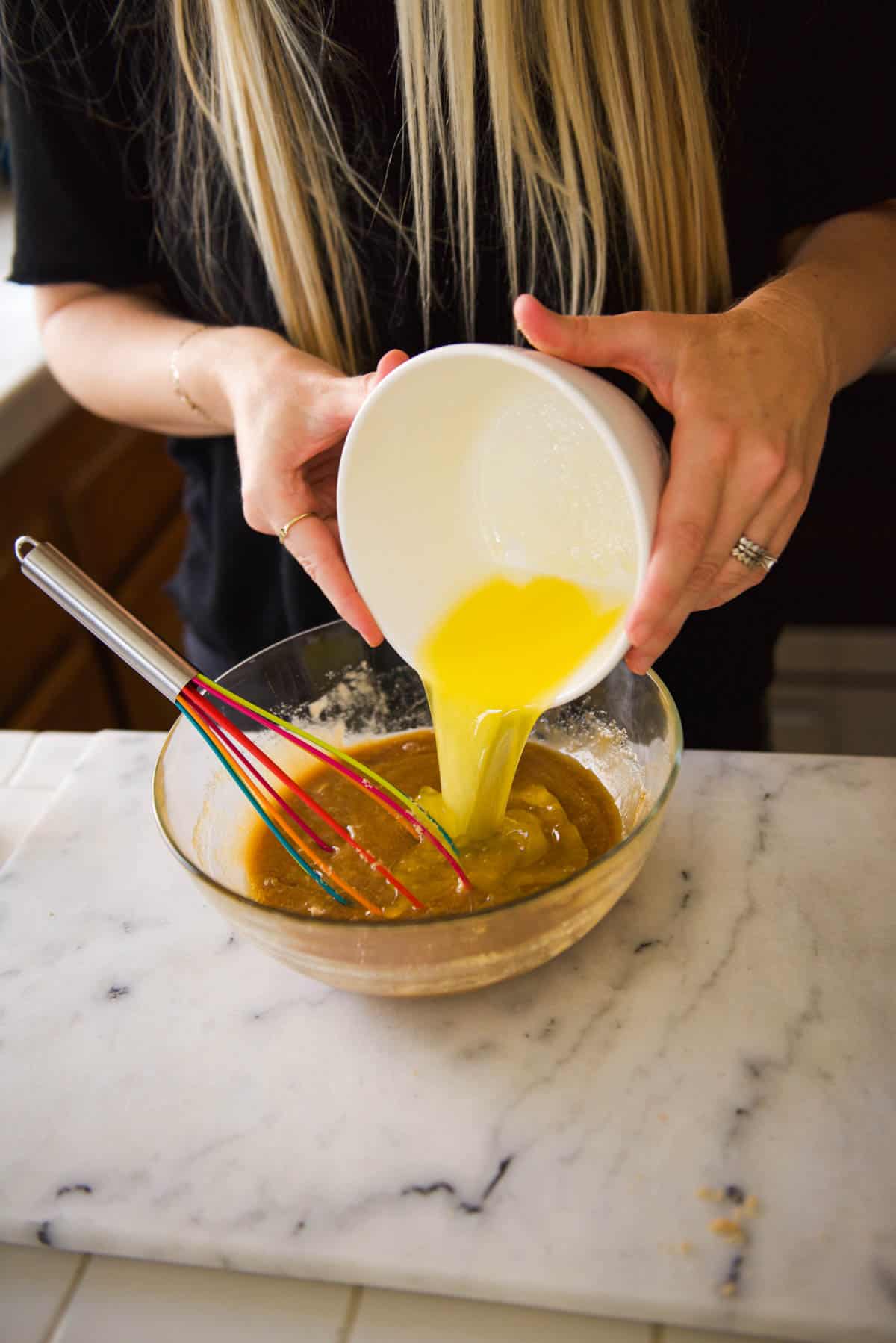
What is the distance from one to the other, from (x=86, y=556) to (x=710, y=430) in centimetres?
160

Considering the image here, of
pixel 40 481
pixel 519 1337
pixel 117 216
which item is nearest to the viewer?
pixel 519 1337

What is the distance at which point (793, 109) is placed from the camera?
972 mm

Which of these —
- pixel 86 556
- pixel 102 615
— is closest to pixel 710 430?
pixel 102 615

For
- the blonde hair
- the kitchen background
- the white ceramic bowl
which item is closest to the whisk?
the white ceramic bowl

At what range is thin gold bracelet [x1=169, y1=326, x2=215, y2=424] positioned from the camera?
1.08 m

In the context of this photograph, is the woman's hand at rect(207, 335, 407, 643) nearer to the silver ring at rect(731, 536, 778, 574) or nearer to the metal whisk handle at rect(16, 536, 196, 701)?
the metal whisk handle at rect(16, 536, 196, 701)

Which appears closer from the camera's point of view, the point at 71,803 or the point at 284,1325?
the point at 284,1325

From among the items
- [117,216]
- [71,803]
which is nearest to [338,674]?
[71,803]

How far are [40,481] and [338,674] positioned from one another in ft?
3.61

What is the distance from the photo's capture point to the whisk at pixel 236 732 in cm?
73

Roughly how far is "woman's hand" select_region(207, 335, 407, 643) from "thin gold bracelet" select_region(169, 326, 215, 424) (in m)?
0.20

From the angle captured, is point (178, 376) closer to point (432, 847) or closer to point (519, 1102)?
point (432, 847)

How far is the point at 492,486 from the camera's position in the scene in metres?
0.79

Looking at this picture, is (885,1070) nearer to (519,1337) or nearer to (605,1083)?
(605,1083)
